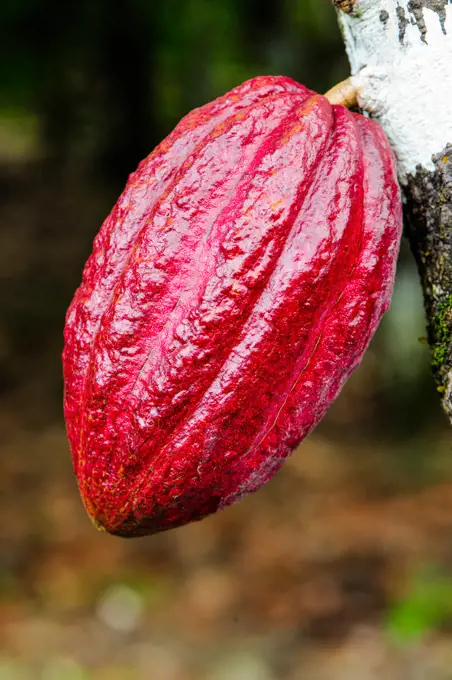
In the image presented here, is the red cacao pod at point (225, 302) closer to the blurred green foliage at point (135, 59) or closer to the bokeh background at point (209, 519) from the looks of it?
the bokeh background at point (209, 519)

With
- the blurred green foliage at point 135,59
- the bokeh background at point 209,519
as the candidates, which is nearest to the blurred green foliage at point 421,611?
the bokeh background at point 209,519

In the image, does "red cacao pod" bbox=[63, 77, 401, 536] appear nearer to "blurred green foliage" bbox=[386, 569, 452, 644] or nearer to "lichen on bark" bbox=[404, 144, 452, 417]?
"lichen on bark" bbox=[404, 144, 452, 417]

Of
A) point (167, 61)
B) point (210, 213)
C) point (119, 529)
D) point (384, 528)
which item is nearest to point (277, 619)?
point (384, 528)

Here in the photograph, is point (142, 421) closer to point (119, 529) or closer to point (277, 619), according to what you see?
point (119, 529)

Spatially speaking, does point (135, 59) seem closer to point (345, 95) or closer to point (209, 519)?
point (209, 519)

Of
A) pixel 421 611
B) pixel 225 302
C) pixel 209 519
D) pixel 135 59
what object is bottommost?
pixel 209 519

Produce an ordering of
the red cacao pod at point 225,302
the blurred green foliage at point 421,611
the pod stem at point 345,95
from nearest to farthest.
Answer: the red cacao pod at point 225,302
the pod stem at point 345,95
the blurred green foliage at point 421,611

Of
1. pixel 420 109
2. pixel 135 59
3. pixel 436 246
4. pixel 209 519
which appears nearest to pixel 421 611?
pixel 209 519
